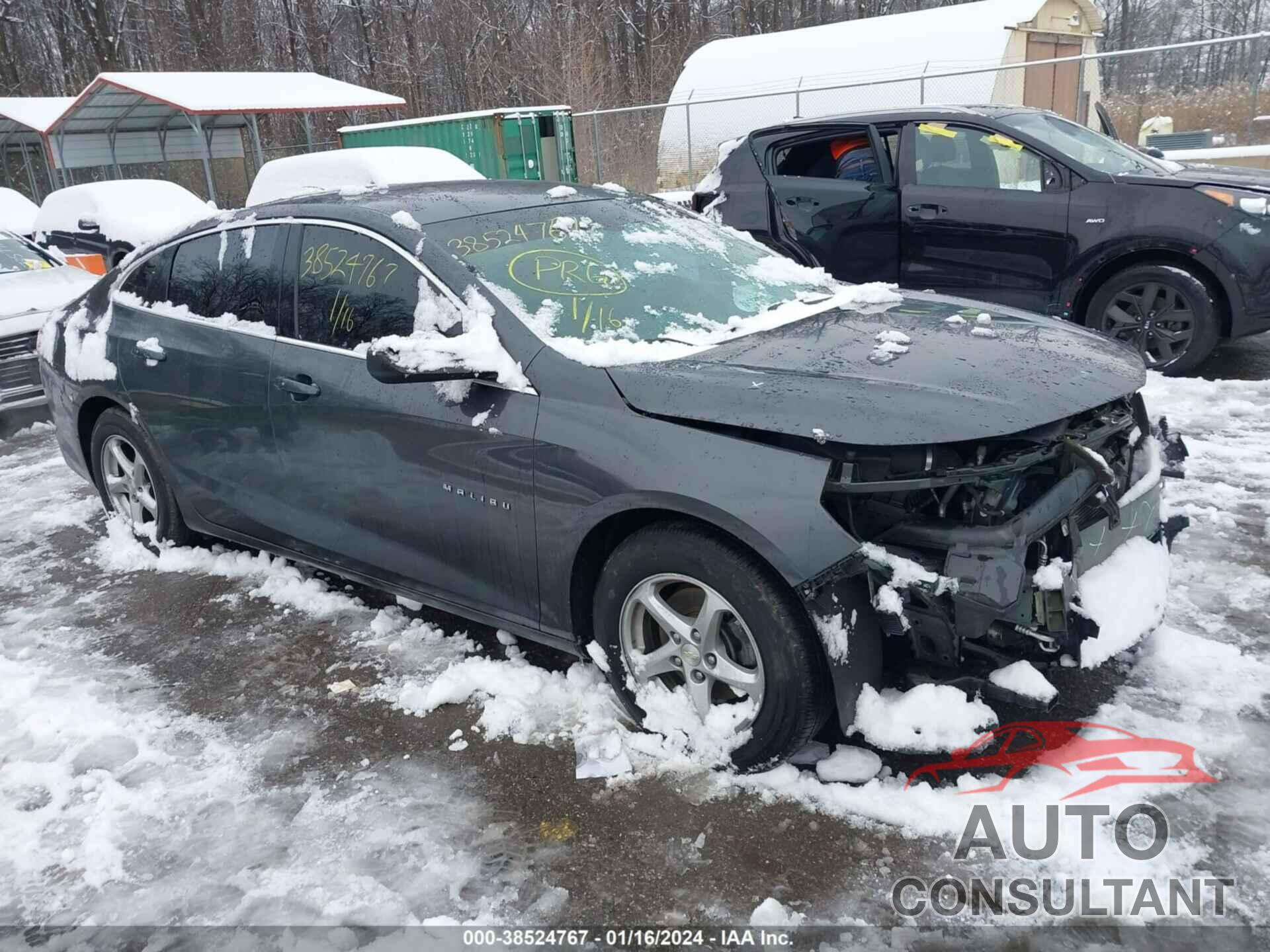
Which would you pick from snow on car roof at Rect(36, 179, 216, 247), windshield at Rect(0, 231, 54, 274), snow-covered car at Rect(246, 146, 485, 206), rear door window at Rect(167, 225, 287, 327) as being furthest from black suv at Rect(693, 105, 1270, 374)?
snow on car roof at Rect(36, 179, 216, 247)

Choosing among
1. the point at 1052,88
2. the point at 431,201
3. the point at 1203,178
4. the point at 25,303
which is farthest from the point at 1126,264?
the point at 1052,88

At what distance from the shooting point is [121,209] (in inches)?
535

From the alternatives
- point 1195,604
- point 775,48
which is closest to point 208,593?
point 1195,604

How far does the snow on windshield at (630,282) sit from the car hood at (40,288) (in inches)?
220

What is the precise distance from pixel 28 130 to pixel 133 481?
97.1ft

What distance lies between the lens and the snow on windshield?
3.26 meters

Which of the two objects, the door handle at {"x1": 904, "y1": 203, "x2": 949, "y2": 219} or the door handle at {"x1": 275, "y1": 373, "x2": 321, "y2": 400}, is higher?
the door handle at {"x1": 904, "y1": 203, "x2": 949, "y2": 219}

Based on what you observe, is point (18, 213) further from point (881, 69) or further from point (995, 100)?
point (995, 100)

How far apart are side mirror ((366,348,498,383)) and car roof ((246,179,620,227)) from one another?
2.28 ft

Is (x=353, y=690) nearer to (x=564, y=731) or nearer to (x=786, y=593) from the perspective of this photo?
(x=564, y=731)

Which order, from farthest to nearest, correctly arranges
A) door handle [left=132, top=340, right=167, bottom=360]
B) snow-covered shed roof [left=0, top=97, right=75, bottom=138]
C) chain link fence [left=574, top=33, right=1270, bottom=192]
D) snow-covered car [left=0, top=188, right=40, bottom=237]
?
1. snow-covered shed roof [left=0, top=97, right=75, bottom=138]
2. snow-covered car [left=0, top=188, right=40, bottom=237]
3. chain link fence [left=574, top=33, right=1270, bottom=192]
4. door handle [left=132, top=340, right=167, bottom=360]

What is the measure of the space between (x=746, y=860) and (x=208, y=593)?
2983mm

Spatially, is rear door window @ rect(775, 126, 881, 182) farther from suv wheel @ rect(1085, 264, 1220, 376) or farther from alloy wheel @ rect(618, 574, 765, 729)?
alloy wheel @ rect(618, 574, 765, 729)

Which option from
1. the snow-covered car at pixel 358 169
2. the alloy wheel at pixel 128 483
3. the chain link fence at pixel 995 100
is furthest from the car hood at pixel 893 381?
the snow-covered car at pixel 358 169
